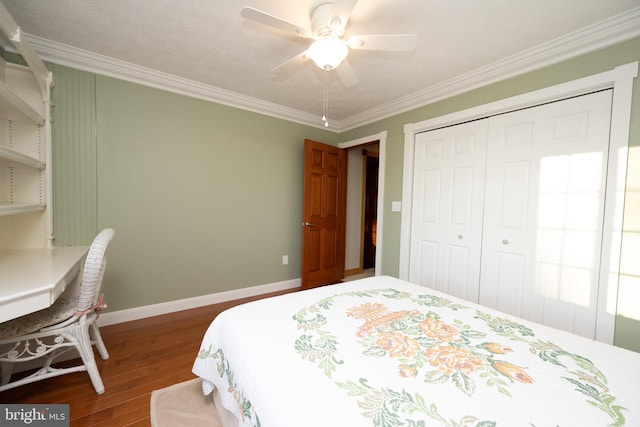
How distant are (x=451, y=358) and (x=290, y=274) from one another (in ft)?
9.33

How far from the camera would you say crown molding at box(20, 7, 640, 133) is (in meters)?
1.74

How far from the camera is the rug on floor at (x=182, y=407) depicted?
1.38 metres

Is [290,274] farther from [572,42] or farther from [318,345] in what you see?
[572,42]

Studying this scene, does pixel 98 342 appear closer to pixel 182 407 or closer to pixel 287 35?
pixel 182 407

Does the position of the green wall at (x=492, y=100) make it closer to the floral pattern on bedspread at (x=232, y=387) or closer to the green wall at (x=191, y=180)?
the green wall at (x=191, y=180)

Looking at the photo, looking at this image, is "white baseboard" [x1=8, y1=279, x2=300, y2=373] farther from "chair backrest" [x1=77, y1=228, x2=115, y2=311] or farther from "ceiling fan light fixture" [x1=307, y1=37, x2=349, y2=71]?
"ceiling fan light fixture" [x1=307, y1=37, x2=349, y2=71]

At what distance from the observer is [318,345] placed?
3.33 ft

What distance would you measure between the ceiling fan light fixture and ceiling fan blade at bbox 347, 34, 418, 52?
6cm

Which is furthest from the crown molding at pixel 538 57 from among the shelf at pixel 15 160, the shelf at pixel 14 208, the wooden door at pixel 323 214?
the shelf at pixel 14 208

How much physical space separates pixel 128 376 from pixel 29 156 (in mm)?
1742

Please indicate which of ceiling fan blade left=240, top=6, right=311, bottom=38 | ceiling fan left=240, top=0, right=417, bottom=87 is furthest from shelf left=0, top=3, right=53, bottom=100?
ceiling fan left=240, top=0, right=417, bottom=87

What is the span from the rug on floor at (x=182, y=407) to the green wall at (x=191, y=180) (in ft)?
4.36

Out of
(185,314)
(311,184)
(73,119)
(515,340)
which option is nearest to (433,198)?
(311,184)

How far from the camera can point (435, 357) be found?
3.11ft
